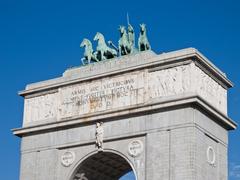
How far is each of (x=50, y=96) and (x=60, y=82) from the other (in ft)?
3.50

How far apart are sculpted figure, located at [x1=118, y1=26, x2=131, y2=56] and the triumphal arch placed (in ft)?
0.21

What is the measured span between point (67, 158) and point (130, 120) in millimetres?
4198

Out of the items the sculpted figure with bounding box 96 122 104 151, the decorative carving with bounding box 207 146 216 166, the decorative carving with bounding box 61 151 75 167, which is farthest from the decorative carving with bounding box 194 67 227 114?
the decorative carving with bounding box 61 151 75 167

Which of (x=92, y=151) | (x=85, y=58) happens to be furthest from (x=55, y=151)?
(x=85, y=58)

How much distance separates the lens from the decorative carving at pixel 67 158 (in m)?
39.6

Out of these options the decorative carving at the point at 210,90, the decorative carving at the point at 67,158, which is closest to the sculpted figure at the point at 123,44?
the decorative carving at the point at 210,90

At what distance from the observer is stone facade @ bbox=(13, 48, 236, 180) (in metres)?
36.6

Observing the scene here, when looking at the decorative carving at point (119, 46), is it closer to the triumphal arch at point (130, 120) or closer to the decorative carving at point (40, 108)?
the triumphal arch at point (130, 120)

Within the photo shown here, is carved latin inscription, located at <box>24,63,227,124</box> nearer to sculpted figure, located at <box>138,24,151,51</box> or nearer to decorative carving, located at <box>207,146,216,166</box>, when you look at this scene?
sculpted figure, located at <box>138,24,151,51</box>

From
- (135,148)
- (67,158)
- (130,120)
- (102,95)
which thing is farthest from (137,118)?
(67,158)

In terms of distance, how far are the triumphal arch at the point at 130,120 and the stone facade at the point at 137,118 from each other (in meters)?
0.05

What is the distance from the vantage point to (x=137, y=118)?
3797 cm

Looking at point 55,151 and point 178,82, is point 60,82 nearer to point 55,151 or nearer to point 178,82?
point 55,151

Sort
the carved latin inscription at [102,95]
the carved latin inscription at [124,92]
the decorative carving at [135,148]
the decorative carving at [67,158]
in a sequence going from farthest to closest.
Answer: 1. the decorative carving at [67,158]
2. the carved latin inscription at [102,95]
3. the decorative carving at [135,148]
4. the carved latin inscription at [124,92]
